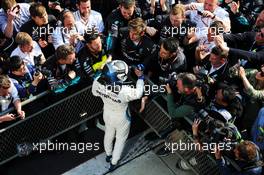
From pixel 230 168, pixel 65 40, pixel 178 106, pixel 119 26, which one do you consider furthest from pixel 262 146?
pixel 65 40

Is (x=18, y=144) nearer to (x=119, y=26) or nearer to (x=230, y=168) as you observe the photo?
(x=119, y=26)

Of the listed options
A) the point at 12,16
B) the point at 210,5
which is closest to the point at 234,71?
the point at 210,5

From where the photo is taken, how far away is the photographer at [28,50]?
679 centimetres

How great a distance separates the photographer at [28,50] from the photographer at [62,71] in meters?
0.28

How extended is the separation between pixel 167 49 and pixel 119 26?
129cm

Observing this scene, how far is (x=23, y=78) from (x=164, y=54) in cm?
199

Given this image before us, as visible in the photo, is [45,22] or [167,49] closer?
[167,49]

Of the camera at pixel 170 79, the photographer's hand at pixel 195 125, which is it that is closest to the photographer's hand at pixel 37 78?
the camera at pixel 170 79

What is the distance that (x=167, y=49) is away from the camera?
6.43m

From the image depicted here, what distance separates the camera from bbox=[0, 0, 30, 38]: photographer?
24.3 feet

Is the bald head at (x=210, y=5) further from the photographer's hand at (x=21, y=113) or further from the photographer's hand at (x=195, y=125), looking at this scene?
the photographer's hand at (x=21, y=113)

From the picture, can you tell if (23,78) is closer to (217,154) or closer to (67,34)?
(67,34)

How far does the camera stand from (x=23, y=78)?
6.75 metres

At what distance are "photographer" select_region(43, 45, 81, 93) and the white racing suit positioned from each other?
42 cm
